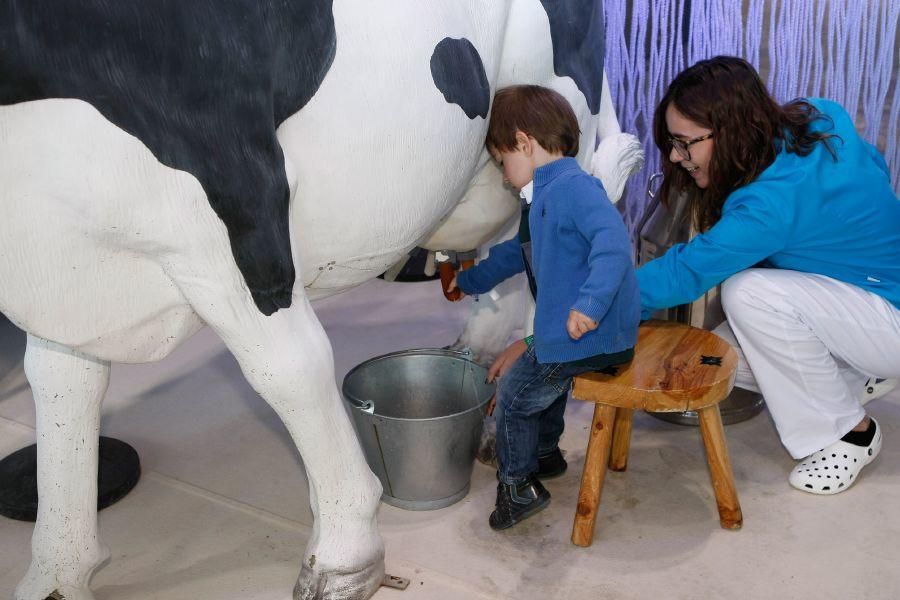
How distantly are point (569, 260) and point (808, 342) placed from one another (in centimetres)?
59

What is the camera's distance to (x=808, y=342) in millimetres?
1834

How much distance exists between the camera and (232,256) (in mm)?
1210

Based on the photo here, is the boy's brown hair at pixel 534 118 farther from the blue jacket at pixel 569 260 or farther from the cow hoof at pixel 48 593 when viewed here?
the cow hoof at pixel 48 593

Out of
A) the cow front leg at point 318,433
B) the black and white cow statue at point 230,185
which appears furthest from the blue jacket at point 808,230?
the cow front leg at point 318,433

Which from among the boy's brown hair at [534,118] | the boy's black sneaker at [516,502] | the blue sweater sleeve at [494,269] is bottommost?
the boy's black sneaker at [516,502]

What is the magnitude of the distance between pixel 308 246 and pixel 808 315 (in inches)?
40.6

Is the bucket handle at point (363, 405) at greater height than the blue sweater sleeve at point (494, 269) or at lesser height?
lesser

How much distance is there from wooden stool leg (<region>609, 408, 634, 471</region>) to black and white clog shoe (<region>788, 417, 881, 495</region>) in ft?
1.09

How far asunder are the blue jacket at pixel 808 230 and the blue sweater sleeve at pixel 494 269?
257 millimetres

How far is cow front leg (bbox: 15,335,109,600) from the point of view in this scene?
4.63ft

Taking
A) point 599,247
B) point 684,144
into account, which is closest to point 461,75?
point 599,247

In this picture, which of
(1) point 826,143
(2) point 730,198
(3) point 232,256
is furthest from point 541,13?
(3) point 232,256

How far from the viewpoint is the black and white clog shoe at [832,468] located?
1825mm

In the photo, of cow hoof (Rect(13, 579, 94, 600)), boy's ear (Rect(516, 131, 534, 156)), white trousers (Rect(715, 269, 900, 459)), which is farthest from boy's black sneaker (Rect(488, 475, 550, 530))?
cow hoof (Rect(13, 579, 94, 600))
